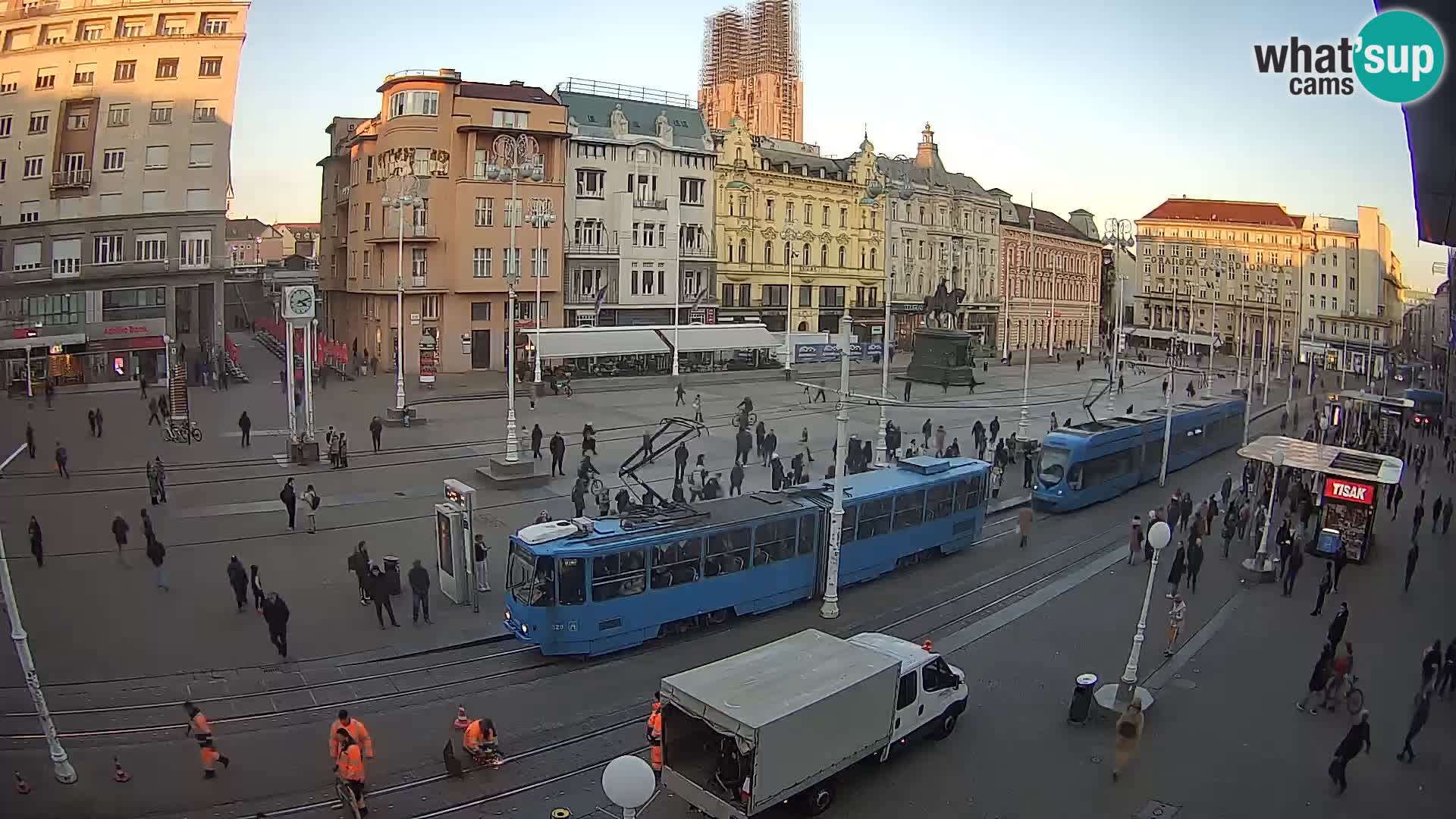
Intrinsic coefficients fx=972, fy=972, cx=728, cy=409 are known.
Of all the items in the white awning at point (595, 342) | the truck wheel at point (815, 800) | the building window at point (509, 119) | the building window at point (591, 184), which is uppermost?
the building window at point (509, 119)

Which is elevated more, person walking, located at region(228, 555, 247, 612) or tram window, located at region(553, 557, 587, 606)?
tram window, located at region(553, 557, 587, 606)

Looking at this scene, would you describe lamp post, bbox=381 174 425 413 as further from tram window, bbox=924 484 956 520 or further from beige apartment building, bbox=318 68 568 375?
tram window, bbox=924 484 956 520

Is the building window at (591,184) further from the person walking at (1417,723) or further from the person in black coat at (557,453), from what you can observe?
the person walking at (1417,723)

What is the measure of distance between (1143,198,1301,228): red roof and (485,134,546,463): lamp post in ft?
202

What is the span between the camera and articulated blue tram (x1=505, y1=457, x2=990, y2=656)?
52.3ft

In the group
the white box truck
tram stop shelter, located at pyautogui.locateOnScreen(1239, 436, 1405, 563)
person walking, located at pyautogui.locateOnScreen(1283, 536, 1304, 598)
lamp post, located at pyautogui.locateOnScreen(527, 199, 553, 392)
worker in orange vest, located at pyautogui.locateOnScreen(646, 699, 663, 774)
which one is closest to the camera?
the white box truck

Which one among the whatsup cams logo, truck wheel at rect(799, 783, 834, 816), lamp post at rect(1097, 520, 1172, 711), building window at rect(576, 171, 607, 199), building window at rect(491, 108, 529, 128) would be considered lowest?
truck wheel at rect(799, 783, 834, 816)

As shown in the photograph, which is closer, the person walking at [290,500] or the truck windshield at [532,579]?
the truck windshield at [532,579]

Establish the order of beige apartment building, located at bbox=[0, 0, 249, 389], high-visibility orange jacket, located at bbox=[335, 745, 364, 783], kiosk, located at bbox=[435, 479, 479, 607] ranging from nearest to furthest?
high-visibility orange jacket, located at bbox=[335, 745, 364, 783]
kiosk, located at bbox=[435, 479, 479, 607]
beige apartment building, located at bbox=[0, 0, 249, 389]

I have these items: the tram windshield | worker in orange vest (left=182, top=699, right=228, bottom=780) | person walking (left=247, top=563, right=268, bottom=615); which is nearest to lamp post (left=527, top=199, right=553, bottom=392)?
the tram windshield

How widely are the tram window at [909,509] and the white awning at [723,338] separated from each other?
34.7m

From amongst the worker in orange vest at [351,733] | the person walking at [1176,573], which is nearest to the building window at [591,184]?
the person walking at [1176,573]

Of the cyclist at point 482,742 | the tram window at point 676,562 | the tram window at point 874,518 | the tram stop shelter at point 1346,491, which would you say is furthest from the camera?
the tram stop shelter at point 1346,491

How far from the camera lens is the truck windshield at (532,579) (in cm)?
1577
